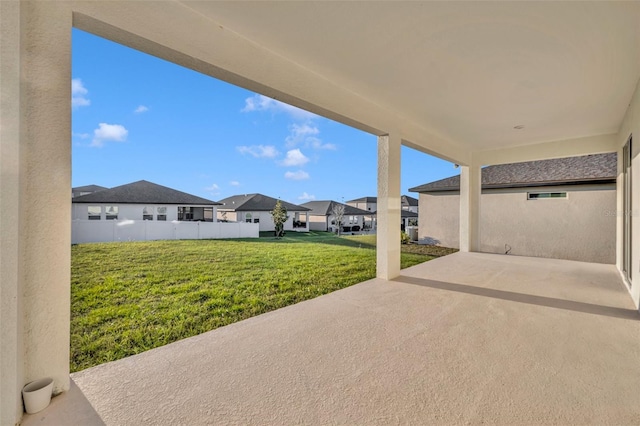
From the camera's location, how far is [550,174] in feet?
26.6

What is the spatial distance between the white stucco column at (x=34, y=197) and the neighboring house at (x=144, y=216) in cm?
861

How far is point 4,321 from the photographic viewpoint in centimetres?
143

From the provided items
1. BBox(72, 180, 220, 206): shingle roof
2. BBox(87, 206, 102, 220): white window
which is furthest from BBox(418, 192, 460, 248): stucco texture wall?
BBox(87, 206, 102, 220): white window

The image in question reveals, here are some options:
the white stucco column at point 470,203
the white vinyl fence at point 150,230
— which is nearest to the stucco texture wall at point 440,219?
the white stucco column at point 470,203

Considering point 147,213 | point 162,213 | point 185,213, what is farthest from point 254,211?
point 147,213

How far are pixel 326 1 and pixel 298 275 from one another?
16.9ft

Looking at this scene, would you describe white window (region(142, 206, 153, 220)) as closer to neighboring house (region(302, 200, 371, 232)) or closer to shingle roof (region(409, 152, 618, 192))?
neighboring house (region(302, 200, 371, 232))

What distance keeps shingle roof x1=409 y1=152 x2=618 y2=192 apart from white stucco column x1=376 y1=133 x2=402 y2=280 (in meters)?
5.76

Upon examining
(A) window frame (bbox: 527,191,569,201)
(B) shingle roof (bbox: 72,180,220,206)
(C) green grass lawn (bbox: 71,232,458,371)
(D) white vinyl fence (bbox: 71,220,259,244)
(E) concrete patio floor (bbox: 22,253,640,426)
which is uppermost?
(B) shingle roof (bbox: 72,180,220,206)

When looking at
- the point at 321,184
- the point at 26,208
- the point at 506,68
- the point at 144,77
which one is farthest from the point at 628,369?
the point at 321,184

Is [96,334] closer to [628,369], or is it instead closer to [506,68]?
[628,369]

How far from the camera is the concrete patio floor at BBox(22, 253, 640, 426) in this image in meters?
1.66

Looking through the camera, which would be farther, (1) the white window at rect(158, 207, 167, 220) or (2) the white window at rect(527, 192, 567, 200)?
(1) the white window at rect(158, 207, 167, 220)

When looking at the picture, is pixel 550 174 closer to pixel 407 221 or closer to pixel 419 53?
pixel 407 221
